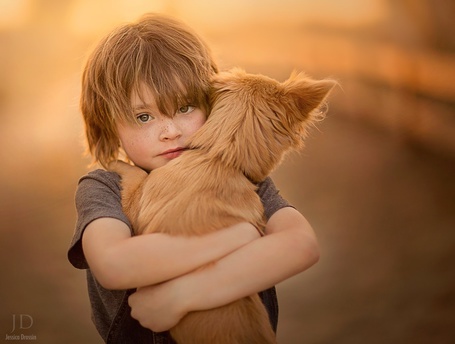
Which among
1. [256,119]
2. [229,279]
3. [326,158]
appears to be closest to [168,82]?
[256,119]

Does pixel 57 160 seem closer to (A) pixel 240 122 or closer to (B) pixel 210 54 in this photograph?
(B) pixel 210 54

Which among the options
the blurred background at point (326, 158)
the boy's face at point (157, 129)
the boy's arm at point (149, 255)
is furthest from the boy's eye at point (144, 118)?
the blurred background at point (326, 158)

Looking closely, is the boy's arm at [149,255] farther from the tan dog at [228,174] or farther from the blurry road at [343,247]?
the blurry road at [343,247]

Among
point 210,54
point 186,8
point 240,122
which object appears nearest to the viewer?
point 240,122

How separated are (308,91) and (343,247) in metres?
1.22

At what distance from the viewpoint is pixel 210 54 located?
4.98 ft

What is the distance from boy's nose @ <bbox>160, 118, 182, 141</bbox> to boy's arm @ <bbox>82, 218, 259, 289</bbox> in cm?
25

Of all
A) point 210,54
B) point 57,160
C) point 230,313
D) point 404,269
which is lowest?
point 404,269

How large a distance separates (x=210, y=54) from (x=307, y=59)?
1.03 meters

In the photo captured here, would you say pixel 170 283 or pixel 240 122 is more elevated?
pixel 240 122

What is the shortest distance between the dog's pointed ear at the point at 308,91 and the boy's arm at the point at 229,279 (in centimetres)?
28

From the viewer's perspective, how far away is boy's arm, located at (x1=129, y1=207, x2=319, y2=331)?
1189 millimetres

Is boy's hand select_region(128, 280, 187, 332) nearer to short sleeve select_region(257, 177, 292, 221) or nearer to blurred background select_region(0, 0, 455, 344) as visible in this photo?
short sleeve select_region(257, 177, 292, 221)

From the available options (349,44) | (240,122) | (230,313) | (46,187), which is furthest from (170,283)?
(349,44)
